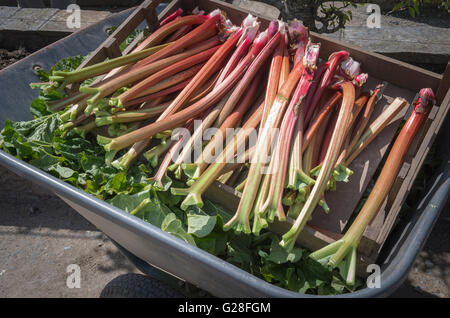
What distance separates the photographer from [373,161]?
2006 mm

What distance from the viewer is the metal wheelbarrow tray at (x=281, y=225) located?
1445 millimetres

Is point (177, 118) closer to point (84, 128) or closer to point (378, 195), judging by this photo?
point (84, 128)

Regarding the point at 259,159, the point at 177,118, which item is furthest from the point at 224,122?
the point at 259,159

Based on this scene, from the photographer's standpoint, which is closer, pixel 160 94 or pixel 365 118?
pixel 365 118

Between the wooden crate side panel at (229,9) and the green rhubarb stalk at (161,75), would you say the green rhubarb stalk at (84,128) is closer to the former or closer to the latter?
the green rhubarb stalk at (161,75)

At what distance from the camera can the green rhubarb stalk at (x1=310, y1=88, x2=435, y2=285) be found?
164 centimetres

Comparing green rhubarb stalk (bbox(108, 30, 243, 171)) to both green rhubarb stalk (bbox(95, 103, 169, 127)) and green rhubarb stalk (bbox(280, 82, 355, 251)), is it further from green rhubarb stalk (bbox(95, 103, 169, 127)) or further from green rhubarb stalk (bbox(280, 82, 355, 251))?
green rhubarb stalk (bbox(280, 82, 355, 251))

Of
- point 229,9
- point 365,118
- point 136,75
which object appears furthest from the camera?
point 229,9

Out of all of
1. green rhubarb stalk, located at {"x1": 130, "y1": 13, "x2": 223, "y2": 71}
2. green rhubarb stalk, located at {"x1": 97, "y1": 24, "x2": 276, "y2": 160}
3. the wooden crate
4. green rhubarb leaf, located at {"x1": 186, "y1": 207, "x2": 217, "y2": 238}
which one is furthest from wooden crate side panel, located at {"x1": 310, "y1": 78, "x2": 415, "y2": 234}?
green rhubarb stalk, located at {"x1": 130, "y1": 13, "x2": 223, "y2": 71}

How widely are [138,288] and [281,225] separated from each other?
0.80 m

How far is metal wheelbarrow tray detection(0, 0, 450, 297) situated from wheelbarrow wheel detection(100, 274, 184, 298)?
10 cm

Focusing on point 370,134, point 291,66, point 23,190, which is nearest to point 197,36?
point 291,66

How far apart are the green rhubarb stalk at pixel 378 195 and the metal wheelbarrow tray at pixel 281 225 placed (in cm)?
5

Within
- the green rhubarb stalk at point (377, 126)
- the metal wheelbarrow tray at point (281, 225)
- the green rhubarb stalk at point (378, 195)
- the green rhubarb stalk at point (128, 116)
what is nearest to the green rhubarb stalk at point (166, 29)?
the metal wheelbarrow tray at point (281, 225)
